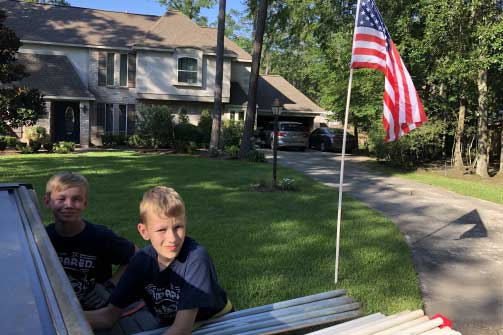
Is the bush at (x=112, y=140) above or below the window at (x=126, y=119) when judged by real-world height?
below

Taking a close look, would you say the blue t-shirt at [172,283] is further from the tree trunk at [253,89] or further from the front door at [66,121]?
the front door at [66,121]

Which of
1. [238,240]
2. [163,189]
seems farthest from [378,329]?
[238,240]

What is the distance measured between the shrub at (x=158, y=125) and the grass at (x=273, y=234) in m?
8.84

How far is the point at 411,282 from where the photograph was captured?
16.9ft

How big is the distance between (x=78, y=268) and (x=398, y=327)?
2.14 metres

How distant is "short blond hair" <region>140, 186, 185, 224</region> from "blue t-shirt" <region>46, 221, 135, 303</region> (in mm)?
840

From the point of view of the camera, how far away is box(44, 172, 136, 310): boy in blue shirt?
10.1 ft

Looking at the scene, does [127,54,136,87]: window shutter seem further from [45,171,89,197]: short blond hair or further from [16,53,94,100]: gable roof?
[45,171,89,197]: short blond hair

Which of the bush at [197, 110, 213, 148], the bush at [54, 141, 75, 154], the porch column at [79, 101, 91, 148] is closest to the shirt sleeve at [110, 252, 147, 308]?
the bush at [54, 141, 75, 154]

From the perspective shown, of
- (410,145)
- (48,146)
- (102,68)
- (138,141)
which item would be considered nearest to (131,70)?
(102,68)

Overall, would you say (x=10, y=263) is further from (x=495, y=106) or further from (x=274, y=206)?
(x=495, y=106)

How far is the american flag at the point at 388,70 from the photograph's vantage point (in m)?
5.04

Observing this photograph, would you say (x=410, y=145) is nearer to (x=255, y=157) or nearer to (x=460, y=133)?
(x=460, y=133)

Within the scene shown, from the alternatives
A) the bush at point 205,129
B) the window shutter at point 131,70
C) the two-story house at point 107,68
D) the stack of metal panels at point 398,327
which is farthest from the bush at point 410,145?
the stack of metal panels at point 398,327
